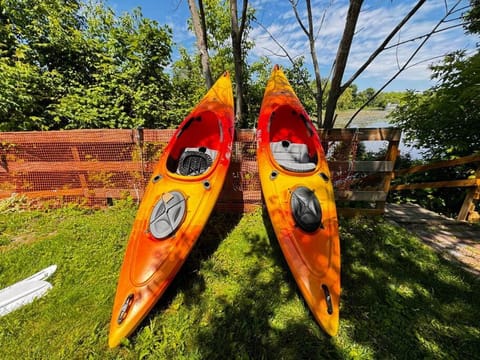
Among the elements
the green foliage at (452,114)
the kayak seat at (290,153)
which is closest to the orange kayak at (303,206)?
the kayak seat at (290,153)

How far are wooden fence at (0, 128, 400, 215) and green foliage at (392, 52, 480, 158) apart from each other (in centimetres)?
212

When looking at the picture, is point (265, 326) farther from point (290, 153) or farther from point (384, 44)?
point (384, 44)

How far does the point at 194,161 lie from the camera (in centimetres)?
306

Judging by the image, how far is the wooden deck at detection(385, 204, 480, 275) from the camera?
2.46 m

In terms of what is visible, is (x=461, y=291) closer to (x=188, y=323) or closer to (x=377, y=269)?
(x=377, y=269)

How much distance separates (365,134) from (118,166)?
13.0ft

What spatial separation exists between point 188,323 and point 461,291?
2.63 m

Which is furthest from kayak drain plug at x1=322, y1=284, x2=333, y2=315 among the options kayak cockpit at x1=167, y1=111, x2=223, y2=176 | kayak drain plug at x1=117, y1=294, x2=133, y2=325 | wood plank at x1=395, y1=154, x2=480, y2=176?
wood plank at x1=395, y1=154, x2=480, y2=176

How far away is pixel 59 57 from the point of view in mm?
4379

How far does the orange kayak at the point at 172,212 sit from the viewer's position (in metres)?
1.68

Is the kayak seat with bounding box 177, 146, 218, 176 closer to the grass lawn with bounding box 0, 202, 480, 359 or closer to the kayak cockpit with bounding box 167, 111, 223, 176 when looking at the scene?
the kayak cockpit with bounding box 167, 111, 223, 176

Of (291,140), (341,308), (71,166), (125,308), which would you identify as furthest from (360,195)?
(71,166)

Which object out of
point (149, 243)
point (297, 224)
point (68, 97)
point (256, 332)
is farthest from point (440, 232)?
point (68, 97)

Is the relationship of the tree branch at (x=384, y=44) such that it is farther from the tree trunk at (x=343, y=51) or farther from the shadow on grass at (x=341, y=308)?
the shadow on grass at (x=341, y=308)
